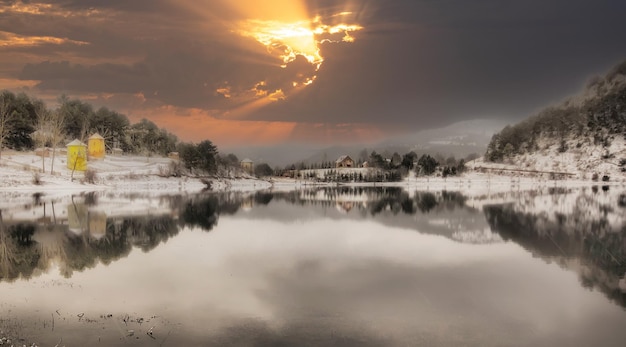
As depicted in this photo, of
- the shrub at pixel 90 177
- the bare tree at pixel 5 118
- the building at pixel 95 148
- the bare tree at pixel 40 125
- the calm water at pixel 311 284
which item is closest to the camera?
the calm water at pixel 311 284

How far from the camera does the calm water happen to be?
17641 mm

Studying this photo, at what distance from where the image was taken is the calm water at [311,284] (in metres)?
17.6

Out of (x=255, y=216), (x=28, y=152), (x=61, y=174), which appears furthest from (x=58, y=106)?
(x=255, y=216)

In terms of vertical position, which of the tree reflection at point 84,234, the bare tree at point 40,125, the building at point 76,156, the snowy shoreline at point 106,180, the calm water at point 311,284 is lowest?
the calm water at point 311,284

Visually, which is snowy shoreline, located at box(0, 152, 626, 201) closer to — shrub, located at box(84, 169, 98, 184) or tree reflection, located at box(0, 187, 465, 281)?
shrub, located at box(84, 169, 98, 184)

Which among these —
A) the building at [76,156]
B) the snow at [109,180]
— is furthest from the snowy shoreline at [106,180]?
the building at [76,156]

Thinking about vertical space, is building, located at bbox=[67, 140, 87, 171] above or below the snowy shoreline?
above

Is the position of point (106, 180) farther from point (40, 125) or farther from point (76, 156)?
point (40, 125)

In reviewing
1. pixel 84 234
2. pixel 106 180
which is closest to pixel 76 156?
pixel 106 180

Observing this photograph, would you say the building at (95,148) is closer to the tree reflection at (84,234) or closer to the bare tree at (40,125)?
the bare tree at (40,125)

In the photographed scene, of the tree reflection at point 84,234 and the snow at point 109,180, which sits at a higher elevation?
the snow at point 109,180

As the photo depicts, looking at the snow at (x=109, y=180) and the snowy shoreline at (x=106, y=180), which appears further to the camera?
the snowy shoreline at (x=106, y=180)

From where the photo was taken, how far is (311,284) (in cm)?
2464

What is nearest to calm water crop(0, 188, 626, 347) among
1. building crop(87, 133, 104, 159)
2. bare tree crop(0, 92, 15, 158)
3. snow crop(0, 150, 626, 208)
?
snow crop(0, 150, 626, 208)
